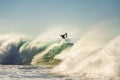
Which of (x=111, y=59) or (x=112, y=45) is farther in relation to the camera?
→ (x=112, y=45)

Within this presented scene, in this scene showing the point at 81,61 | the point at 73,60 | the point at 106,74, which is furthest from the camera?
the point at 73,60

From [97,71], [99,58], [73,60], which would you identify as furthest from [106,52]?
[73,60]

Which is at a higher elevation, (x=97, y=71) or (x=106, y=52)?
(x=106, y=52)

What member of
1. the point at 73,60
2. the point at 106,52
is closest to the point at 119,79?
the point at 106,52

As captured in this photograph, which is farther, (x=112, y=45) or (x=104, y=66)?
(x=112, y=45)

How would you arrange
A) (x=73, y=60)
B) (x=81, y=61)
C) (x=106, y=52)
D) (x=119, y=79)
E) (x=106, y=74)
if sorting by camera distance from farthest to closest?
1. (x=73, y=60)
2. (x=81, y=61)
3. (x=106, y=52)
4. (x=106, y=74)
5. (x=119, y=79)

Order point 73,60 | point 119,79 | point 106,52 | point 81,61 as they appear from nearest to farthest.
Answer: point 119,79 → point 106,52 → point 81,61 → point 73,60

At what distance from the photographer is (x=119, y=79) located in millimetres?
40250

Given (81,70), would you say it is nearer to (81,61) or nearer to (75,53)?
(81,61)

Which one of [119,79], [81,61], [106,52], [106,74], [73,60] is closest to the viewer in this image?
[119,79]

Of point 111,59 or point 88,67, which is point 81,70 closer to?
point 88,67

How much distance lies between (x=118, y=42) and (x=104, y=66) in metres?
5.99

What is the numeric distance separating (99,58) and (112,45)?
10.3 ft

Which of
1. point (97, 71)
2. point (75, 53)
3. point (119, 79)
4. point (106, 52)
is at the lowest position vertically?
point (119, 79)
